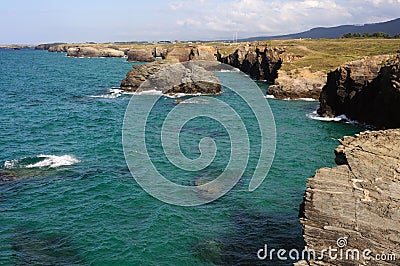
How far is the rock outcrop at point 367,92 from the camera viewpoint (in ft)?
167

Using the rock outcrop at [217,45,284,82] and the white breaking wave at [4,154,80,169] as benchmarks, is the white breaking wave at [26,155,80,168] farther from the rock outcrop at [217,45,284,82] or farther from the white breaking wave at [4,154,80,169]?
the rock outcrop at [217,45,284,82]

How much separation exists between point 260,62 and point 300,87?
145ft

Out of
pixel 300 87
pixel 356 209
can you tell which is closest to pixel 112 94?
pixel 300 87

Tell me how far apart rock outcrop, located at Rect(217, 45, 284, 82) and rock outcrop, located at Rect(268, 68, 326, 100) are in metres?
24.2

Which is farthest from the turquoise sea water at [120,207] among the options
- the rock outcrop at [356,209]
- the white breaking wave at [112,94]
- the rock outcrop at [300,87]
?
the white breaking wave at [112,94]

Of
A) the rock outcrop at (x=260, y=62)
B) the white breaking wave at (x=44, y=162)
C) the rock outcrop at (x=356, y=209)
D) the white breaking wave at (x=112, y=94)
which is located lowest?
the white breaking wave at (x=44, y=162)

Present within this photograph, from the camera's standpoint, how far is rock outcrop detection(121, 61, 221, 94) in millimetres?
90750

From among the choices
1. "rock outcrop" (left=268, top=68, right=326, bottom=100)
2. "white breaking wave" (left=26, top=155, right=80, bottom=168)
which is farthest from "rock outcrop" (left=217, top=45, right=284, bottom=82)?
"white breaking wave" (left=26, top=155, right=80, bottom=168)

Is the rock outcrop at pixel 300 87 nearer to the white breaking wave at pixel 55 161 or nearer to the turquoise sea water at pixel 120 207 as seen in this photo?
the turquoise sea water at pixel 120 207

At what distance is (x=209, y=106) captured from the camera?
77062mm

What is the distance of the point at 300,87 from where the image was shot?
3339 inches

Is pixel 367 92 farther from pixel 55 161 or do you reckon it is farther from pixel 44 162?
pixel 44 162

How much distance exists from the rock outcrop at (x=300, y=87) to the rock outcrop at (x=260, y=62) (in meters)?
24.2

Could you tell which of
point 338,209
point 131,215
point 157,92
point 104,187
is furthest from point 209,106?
point 338,209
